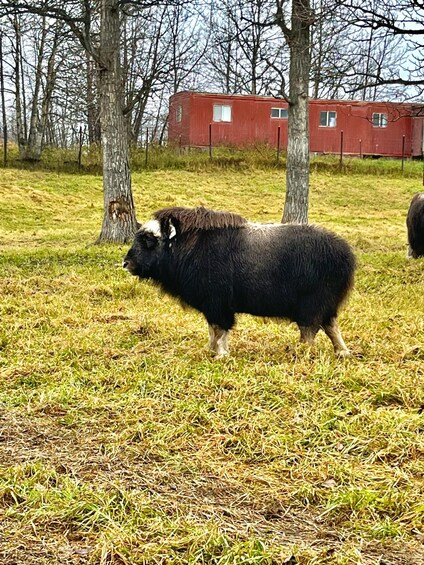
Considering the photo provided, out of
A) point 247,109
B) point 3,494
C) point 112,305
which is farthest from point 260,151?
point 3,494

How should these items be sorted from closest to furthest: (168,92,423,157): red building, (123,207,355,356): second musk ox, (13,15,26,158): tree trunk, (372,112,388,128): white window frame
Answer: (123,207,355,356): second musk ox < (13,15,26,158): tree trunk < (168,92,423,157): red building < (372,112,388,128): white window frame

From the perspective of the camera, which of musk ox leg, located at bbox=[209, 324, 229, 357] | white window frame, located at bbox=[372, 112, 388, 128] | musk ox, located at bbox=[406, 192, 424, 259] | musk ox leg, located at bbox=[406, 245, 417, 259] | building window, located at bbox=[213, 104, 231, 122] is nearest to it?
musk ox leg, located at bbox=[209, 324, 229, 357]

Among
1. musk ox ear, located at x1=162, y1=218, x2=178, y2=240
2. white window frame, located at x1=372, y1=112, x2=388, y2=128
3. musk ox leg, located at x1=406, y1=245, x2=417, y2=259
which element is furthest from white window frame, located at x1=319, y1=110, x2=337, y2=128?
musk ox ear, located at x1=162, y1=218, x2=178, y2=240

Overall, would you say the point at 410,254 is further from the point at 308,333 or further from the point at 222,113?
the point at 222,113

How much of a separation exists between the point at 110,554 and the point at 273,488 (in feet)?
3.59

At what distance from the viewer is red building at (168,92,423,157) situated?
37500mm

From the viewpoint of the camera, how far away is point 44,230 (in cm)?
1914

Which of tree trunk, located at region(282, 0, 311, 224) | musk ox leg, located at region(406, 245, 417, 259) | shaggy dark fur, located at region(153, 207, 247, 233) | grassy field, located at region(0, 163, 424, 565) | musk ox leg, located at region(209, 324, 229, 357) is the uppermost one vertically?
tree trunk, located at region(282, 0, 311, 224)

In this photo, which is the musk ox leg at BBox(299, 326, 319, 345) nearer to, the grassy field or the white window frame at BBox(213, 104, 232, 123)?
the grassy field

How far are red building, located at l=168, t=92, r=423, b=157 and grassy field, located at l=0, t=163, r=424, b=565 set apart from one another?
29265 mm

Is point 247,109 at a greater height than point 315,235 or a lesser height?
greater

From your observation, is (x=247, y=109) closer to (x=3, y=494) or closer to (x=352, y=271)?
(x=352, y=271)

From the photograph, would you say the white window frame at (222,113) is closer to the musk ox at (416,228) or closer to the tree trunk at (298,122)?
the tree trunk at (298,122)

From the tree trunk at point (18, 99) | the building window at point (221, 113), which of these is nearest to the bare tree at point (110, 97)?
the tree trunk at point (18, 99)
